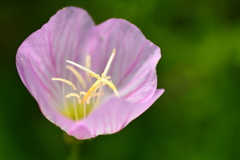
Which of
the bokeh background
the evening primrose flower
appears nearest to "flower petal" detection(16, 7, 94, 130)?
the evening primrose flower

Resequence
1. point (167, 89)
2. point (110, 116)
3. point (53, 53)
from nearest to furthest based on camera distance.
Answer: point (110, 116) < point (53, 53) < point (167, 89)

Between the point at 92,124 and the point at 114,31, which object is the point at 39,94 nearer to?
the point at 92,124

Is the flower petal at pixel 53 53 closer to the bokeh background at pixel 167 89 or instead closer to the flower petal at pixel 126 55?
the flower petal at pixel 126 55

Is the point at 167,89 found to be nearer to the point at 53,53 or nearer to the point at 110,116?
the point at 53,53

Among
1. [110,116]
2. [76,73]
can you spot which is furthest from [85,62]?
[110,116]

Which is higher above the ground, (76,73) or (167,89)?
(76,73)

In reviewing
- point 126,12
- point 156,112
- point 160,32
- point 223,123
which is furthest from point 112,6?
point 223,123
